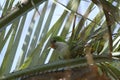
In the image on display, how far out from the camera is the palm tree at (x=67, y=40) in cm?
49

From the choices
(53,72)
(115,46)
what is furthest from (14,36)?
(53,72)

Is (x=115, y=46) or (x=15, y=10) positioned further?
(x=115, y=46)

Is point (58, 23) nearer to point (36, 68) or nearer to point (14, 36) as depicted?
point (14, 36)

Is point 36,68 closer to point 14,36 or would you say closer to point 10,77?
point 10,77

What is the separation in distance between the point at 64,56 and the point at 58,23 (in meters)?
0.29

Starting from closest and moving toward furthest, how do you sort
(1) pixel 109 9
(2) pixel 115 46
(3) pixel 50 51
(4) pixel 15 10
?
(1) pixel 109 9 → (4) pixel 15 10 → (2) pixel 115 46 → (3) pixel 50 51

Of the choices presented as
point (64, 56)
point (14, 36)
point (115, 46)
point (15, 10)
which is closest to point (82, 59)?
point (64, 56)

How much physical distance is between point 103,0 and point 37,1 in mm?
128

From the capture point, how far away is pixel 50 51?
926 mm

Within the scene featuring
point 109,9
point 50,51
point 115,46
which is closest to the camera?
point 109,9

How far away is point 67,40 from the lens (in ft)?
2.48

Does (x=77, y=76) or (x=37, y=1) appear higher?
(x=37, y=1)

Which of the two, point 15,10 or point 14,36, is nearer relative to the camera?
point 15,10

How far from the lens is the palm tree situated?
19.2 inches
